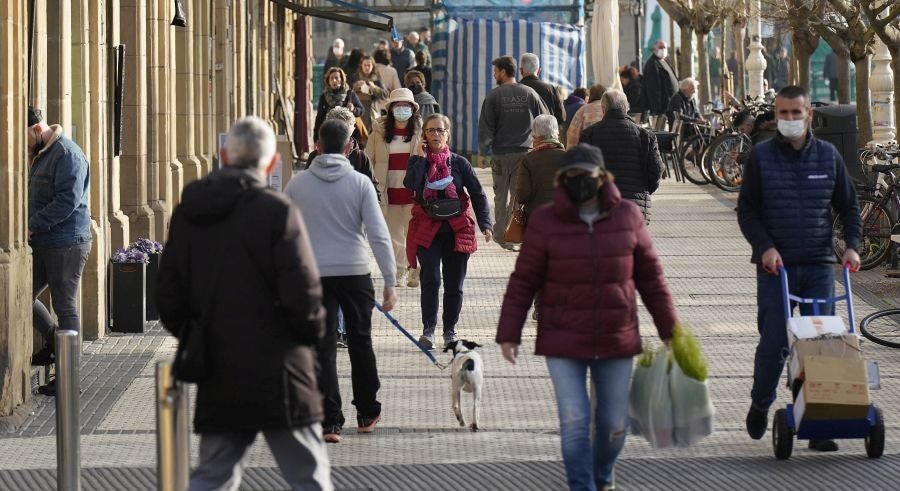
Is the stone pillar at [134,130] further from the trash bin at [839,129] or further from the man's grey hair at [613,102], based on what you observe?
the trash bin at [839,129]

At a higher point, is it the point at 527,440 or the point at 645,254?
the point at 645,254

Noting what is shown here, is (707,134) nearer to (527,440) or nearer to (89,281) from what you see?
(89,281)

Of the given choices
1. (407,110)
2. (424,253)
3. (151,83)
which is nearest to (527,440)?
(424,253)

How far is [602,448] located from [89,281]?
6.56 m

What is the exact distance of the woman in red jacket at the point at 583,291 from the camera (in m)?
7.02

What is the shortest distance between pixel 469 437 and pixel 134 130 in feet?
23.1

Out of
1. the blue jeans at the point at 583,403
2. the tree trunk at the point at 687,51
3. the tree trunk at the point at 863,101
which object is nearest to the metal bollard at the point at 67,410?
the blue jeans at the point at 583,403

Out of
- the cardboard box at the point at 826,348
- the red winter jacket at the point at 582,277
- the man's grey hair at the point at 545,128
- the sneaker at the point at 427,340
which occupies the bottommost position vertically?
the sneaker at the point at 427,340

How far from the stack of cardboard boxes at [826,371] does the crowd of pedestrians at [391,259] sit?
34 centimetres

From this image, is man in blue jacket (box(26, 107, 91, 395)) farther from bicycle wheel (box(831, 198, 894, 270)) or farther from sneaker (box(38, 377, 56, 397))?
bicycle wheel (box(831, 198, 894, 270))

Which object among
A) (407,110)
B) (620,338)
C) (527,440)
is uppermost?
(407,110)

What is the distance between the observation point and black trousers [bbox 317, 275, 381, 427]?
28.9ft

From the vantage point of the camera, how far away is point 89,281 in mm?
13031

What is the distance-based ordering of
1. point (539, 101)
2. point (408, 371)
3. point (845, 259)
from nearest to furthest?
point (845, 259), point (408, 371), point (539, 101)
